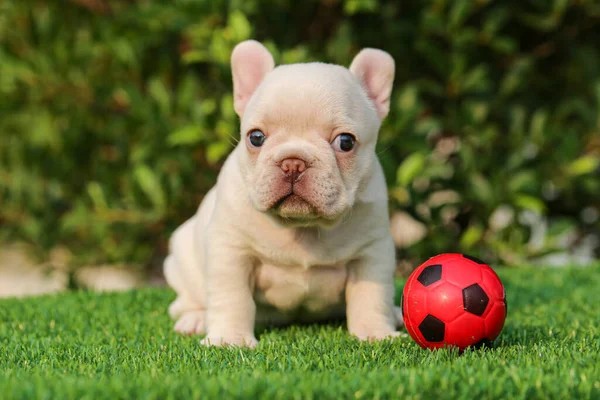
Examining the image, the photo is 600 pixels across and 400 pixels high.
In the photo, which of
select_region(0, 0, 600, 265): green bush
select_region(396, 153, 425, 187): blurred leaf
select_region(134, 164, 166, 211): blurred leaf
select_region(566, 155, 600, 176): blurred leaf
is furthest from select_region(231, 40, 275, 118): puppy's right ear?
select_region(566, 155, 600, 176): blurred leaf

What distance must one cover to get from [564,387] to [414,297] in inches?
34.4

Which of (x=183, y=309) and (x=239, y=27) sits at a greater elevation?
(x=239, y=27)

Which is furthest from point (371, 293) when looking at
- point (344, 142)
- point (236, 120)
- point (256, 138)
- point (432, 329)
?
point (236, 120)

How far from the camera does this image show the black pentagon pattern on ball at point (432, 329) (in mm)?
3002

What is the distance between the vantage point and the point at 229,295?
3.41 meters

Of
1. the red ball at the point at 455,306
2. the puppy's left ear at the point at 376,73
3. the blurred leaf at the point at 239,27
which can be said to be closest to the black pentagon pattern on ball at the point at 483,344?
the red ball at the point at 455,306

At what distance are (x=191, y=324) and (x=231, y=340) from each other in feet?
1.81

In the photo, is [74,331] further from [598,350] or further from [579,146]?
[579,146]

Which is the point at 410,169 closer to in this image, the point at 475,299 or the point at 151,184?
the point at 151,184

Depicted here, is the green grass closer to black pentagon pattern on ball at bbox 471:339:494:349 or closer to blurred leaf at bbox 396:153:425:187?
black pentagon pattern on ball at bbox 471:339:494:349

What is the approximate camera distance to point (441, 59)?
575 centimetres

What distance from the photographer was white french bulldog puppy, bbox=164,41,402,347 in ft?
10.2

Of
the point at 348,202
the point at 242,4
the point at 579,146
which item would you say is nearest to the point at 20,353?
the point at 348,202

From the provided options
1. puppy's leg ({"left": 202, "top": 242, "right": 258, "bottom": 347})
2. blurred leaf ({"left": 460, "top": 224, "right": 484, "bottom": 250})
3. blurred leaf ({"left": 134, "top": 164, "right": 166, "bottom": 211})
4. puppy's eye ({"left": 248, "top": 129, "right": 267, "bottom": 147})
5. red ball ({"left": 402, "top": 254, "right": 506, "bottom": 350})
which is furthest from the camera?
blurred leaf ({"left": 460, "top": 224, "right": 484, "bottom": 250})
